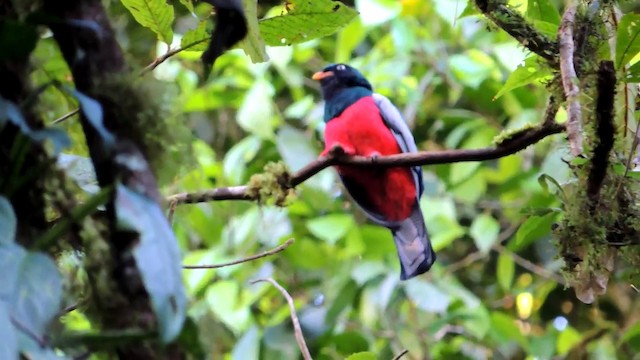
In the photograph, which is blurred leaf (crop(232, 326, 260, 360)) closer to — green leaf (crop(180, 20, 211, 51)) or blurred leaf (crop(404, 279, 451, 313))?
blurred leaf (crop(404, 279, 451, 313))

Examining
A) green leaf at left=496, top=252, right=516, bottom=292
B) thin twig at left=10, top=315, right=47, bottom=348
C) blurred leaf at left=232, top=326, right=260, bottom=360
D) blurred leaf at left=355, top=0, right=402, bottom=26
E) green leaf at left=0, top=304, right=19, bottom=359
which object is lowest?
green leaf at left=496, top=252, right=516, bottom=292

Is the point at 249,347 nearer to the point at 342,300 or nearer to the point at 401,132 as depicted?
the point at 342,300

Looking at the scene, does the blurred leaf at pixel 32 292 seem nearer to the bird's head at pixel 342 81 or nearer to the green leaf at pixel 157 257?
the green leaf at pixel 157 257

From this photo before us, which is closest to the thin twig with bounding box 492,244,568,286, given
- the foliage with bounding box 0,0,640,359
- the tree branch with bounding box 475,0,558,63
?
the foliage with bounding box 0,0,640,359

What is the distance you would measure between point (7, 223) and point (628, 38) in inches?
39.3

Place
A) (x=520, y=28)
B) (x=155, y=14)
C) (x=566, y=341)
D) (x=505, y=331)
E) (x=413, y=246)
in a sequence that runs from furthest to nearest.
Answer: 1. (x=566, y=341)
2. (x=505, y=331)
3. (x=413, y=246)
4. (x=520, y=28)
5. (x=155, y=14)

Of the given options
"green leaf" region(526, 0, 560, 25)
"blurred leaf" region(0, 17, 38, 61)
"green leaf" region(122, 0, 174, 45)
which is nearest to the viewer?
"blurred leaf" region(0, 17, 38, 61)

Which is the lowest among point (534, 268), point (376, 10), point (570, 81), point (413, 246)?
point (534, 268)

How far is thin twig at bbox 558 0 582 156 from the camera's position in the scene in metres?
1.37

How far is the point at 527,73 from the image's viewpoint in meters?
1.61

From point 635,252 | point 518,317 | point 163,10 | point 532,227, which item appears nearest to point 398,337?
point 518,317

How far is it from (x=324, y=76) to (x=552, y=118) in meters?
2.13

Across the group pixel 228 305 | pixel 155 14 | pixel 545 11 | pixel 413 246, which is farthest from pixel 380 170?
pixel 155 14

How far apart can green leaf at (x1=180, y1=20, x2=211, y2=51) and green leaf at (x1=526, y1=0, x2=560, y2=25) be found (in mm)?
655
